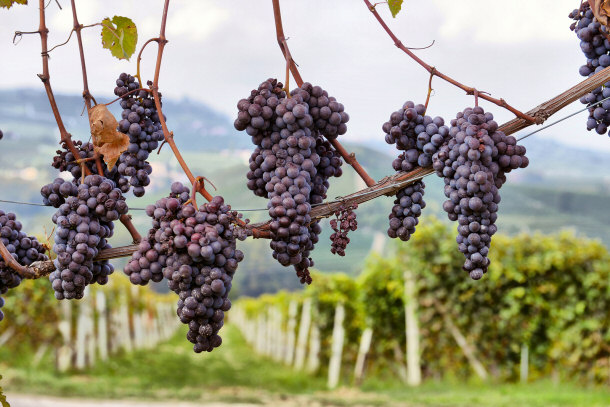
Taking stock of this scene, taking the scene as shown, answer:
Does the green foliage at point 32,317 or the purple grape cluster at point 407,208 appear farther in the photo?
the green foliage at point 32,317

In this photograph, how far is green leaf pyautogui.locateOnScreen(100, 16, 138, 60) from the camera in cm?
155

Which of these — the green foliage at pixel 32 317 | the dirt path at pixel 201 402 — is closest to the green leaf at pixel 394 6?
the dirt path at pixel 201 402

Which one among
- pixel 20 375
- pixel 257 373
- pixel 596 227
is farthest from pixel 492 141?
pixel 596 227

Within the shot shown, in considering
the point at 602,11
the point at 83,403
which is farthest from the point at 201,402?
the point at 602,11

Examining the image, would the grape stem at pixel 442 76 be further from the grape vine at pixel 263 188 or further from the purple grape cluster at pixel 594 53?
the purple grape cluster at pixel 594 53

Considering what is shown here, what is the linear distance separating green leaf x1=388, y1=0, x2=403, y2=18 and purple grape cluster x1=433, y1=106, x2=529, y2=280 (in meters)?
0.33

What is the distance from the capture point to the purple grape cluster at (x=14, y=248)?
1.45 metres

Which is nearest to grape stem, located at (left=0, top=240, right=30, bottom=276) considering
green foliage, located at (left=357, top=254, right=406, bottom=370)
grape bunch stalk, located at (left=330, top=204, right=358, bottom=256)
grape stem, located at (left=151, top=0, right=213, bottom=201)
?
grape stem, located at (left=151, top=0, right=213, bottom=201)

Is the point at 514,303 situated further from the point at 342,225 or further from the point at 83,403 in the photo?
the point at 342,225

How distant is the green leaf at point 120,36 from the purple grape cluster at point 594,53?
3.72 feet

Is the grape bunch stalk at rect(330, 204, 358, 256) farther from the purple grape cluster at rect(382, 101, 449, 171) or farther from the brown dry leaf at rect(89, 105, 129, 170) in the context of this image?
the brown dry leaf at rect(89, 105, 129, 170)

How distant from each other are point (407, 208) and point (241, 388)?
10628 millimetres

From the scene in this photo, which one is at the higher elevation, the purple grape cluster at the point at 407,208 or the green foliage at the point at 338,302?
the purple grape cluster at the point at 407,208

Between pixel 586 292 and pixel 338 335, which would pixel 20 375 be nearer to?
pixel 338 335
